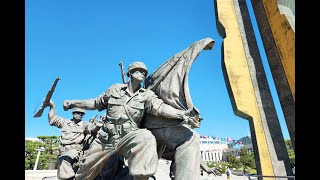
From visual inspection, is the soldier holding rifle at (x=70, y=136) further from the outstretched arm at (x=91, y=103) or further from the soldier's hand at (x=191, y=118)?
the soldier's hand at (x=191, y=118)

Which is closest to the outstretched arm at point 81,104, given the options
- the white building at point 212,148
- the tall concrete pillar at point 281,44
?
the tall concrete pillar at point 281,44

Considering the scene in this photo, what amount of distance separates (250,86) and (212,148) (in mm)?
69475

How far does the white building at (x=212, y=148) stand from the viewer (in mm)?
73375

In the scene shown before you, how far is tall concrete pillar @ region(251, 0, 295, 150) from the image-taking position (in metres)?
9.51

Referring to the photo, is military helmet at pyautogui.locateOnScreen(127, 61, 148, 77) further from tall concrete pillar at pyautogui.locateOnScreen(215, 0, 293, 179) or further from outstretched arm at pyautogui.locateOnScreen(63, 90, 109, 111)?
tall concrete pillar at pyautogui.locateOnScreen(215, 0, 293, 179)

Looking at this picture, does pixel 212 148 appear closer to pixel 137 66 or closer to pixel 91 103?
pixel 91 103

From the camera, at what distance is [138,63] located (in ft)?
10.6

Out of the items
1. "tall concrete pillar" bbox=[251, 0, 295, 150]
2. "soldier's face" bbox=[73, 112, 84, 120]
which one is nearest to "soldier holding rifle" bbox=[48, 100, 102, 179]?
"soldier's face" bbox=[73, 112, 84, 120]

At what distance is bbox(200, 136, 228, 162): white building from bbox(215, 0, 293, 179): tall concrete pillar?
6196cm

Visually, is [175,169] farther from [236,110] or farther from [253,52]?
[253,52]

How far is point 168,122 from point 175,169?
0.52 metres

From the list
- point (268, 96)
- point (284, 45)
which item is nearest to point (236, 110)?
point (268, 96)

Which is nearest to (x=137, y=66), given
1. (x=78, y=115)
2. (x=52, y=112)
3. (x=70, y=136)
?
(x=78, y=115)
